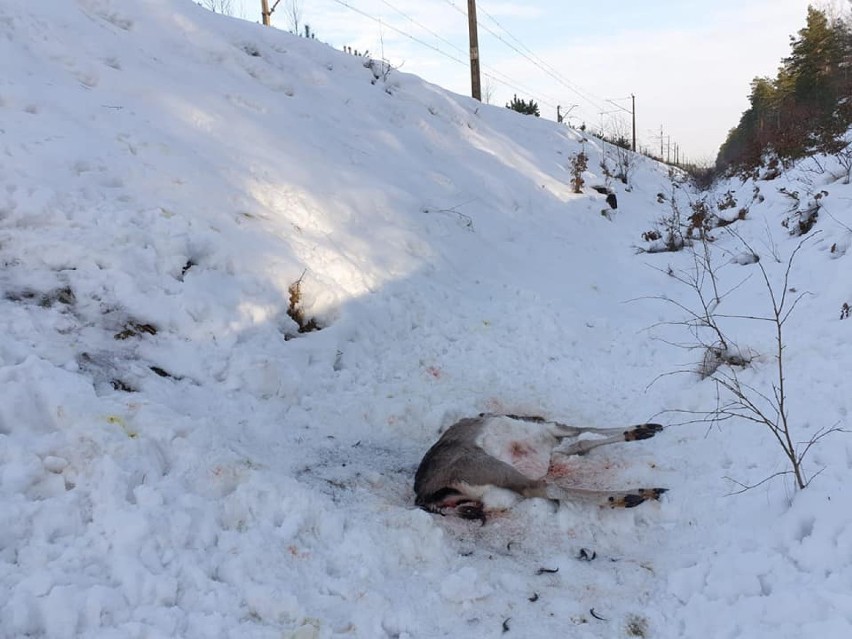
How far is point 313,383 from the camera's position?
4844 millimetres

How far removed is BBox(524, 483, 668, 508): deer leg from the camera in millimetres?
3723

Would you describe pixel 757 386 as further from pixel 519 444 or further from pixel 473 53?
pixel 473 53

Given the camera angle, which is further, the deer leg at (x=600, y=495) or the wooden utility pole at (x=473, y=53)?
the wooden utility pole at (x=473, y=53)

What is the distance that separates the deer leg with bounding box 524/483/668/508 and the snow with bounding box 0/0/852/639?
0.37 ft

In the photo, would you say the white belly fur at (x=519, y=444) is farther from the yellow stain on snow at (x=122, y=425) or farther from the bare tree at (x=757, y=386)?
the yellow stain on snow at (x=122, y=425)

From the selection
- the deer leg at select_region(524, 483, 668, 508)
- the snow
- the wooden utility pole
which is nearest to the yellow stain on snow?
the snow

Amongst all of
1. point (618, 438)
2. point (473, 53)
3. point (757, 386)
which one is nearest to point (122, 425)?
point (618, 438)

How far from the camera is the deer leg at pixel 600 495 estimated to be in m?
3.72

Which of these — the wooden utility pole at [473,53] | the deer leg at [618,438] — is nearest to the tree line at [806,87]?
the wooden utility pole at [473,53]

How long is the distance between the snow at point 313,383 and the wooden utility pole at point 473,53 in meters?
10.0

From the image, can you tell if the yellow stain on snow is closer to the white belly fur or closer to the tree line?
the white belly fur

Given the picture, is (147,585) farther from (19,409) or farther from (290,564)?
(19,409)

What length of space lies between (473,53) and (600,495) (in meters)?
17.7

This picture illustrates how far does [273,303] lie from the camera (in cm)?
524
